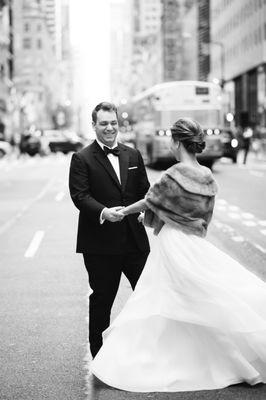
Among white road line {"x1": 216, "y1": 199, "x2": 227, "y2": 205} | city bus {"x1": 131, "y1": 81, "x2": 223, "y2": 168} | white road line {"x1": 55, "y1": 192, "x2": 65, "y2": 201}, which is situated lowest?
white road line {"x1": 55, "y1": 192, "x2": 65, "y2": 201}

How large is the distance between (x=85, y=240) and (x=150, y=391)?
118 cm

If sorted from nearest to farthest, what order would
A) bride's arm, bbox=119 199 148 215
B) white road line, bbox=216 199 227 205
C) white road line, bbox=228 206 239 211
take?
1. bride's arm, bbox=119 199 148 215
2. white road line, bbox=228 206 239 211
3. white road line, bbox=216 199 227 205

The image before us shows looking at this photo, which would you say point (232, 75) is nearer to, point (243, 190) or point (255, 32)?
point (255, 32)

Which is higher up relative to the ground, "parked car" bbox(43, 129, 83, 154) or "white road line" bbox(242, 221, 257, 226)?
"parked car" bbox(43, 129, 83, 154)

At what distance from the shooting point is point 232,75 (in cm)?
9062

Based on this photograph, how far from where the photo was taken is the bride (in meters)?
5.16

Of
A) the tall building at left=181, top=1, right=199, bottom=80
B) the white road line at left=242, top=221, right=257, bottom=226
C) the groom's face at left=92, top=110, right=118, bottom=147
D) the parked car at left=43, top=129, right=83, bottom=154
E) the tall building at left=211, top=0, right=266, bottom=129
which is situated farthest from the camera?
the tall building at left=181, top=1, right=199, bottom=80

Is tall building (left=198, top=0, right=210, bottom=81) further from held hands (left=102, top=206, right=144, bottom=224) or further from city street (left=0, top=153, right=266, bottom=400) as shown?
held hands (left=102, top=206, right=144, bottom=224)

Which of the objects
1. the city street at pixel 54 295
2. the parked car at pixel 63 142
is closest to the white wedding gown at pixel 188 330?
the city street at pixel 54 295

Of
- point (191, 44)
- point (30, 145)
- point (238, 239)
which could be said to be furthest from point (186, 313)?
point (191, 44)

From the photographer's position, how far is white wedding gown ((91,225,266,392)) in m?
5.15

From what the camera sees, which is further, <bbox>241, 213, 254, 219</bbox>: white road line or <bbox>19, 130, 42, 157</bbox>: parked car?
<bbox>19, 130, 42, 157</bbox>: parked car

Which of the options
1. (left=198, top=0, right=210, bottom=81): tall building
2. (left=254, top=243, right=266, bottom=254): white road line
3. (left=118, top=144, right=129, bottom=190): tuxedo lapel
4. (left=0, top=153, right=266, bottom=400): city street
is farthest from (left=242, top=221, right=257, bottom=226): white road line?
(left=198, top=0, right=210, bottom=81): tall building

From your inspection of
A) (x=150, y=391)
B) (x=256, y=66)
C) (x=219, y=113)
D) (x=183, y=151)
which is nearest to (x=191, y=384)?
(x=150, y=391)
